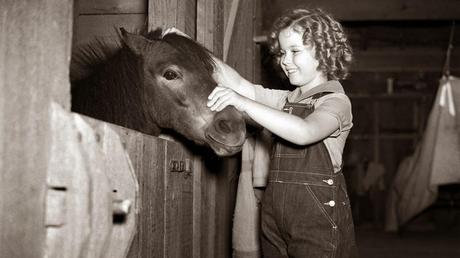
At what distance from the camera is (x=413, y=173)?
5531 mm

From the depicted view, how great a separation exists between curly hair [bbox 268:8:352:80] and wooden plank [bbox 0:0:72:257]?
1220mm

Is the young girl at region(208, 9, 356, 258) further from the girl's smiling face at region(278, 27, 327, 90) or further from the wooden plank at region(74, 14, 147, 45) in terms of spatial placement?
the wooden plank at region(74, 14, 147, 45)

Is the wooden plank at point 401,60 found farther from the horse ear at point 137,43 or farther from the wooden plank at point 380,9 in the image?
the horse ear at point 137,43

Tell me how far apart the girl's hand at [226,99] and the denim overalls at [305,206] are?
334 mm

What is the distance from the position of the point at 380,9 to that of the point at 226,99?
2.27m

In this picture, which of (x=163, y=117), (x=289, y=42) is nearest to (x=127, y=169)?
(x=163, y=117)

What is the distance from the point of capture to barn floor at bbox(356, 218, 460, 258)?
15.3ft

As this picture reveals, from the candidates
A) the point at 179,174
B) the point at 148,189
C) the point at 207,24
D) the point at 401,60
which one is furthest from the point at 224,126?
the point at 401,60

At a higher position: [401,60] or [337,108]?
[401,60]

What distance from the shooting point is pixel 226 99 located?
1698 mm

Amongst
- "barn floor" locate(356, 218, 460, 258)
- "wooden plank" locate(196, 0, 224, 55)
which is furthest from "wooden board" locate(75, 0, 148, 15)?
"barn floor" locate(356, 218, 460, 258)

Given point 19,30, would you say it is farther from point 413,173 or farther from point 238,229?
point 413,173

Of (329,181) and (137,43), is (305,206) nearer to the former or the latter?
(329,181)

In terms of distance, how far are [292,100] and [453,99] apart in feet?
10.5
